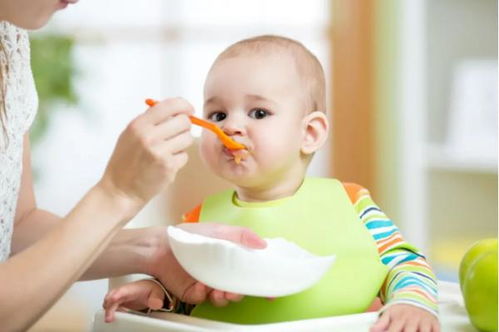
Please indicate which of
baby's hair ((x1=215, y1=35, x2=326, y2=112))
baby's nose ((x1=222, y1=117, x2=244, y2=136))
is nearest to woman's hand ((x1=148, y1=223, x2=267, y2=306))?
baby's nose ((x1=222, y1=117, x2=244, y2=136))

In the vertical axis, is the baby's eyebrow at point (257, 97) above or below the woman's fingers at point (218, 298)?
above

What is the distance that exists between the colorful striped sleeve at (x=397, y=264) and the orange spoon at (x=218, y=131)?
0.18m

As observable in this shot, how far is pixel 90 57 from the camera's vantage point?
3988mm

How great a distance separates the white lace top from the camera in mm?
1369

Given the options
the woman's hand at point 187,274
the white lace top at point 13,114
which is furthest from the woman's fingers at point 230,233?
the white lace top at point 13,114

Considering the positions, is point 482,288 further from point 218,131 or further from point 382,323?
point 218,131

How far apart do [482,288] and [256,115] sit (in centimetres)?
34

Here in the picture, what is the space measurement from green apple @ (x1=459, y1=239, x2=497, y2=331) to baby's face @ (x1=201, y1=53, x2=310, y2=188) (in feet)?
0.88

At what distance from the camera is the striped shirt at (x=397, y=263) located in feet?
3.38

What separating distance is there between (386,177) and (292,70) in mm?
2569

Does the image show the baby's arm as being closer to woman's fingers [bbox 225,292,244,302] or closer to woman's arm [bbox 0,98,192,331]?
woman's fingers [bbox 225,292,244,302]

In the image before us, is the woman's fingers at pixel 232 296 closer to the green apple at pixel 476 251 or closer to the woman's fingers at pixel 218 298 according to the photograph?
the woman's fingers at pixel 218 298

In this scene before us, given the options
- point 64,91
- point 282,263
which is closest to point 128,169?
point 282,263

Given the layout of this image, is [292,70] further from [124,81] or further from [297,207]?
[124,81]
